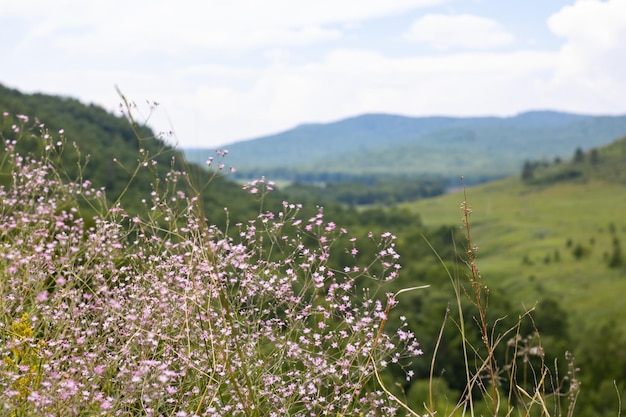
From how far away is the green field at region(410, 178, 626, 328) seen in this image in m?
117

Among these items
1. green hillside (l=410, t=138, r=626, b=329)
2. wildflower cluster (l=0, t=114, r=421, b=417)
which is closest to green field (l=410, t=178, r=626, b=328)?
green hillside (l=410, t=138, r=626, b=329)

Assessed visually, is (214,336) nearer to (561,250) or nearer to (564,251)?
(564,251)

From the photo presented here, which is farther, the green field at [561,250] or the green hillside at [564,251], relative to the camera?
the green hillside at [564,251]

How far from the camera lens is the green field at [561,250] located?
117250 mm

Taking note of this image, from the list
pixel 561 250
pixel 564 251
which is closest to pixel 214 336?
pixel 564 251

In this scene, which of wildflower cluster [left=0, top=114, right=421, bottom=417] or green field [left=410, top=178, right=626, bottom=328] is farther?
green field [left=410, top=178, right=626, bottom=328]

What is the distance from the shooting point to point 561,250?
14588 centimetres

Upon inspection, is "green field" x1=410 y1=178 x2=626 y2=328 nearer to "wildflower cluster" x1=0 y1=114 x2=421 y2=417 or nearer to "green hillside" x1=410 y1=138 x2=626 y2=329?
"green hillside" x1=410 y1=138 x2=626 y2=329

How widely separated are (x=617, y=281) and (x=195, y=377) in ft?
440

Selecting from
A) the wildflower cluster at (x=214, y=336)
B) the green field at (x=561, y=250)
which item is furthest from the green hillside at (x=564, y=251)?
the wildflower cluster at (x=214, y=336)

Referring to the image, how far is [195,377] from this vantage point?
396 centimetres

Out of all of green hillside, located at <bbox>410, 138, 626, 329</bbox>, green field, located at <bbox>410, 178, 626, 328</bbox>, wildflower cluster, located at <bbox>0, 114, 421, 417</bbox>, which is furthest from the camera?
green hillside, located at <bbox>410, 138, 626, 329</bbox>

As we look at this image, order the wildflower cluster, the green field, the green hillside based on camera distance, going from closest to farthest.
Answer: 1. the wildflower cluster
2. the green field
3. the green hillside

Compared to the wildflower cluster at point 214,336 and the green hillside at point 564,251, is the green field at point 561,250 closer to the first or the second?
the green hillside at point 564,251
